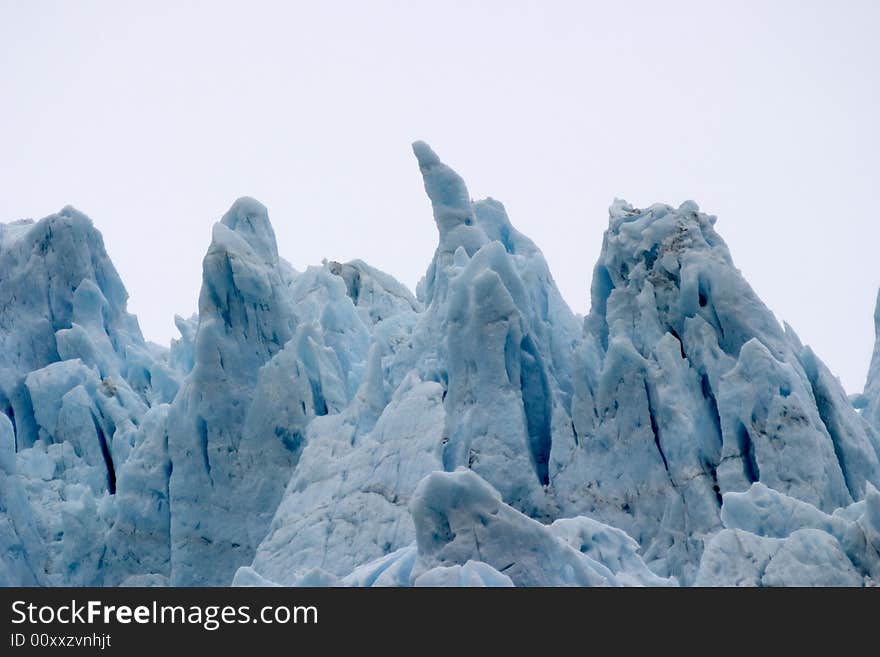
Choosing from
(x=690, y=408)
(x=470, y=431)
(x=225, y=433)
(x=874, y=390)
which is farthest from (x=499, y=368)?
(x=874, y=390)

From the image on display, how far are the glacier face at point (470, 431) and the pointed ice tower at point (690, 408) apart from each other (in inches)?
1.7

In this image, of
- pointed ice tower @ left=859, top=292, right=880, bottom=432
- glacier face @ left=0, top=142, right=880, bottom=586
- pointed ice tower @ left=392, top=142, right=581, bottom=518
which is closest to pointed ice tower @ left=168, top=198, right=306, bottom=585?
glacier face @ left=0, top=142, right=880, bottom=586

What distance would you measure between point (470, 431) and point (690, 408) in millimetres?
4284

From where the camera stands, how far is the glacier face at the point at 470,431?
2148 cm

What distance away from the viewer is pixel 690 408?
2278 centimetres

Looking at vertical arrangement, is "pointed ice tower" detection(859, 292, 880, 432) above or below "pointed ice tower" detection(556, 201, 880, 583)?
above

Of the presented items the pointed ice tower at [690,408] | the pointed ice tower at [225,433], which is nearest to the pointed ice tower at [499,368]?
the pointed ice tower at [690,408]

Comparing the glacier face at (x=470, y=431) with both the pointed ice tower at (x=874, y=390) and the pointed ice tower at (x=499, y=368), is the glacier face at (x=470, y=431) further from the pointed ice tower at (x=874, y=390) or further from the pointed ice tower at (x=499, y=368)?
the pointed ice tower at (x=874, y=390)

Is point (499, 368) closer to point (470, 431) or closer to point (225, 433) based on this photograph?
point (470, 431)

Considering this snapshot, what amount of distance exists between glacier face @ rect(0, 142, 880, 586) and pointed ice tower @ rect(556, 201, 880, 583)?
44mm

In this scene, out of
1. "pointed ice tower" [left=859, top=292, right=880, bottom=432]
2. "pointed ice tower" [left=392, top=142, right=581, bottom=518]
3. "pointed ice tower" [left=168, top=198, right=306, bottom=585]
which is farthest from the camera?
"pointed ice tower" [left=859, top=292, right=880, bottom=432]

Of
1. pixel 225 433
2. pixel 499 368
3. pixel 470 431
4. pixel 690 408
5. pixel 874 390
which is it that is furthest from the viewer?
pixel 874 390

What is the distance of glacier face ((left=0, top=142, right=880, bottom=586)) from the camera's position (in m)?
21.5

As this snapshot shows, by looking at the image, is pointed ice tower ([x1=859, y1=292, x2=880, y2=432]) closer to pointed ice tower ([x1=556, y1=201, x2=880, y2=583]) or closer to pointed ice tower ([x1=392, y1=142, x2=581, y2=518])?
pointed ice tower ([x1=556, y1=201, x2=880, y2=583])
